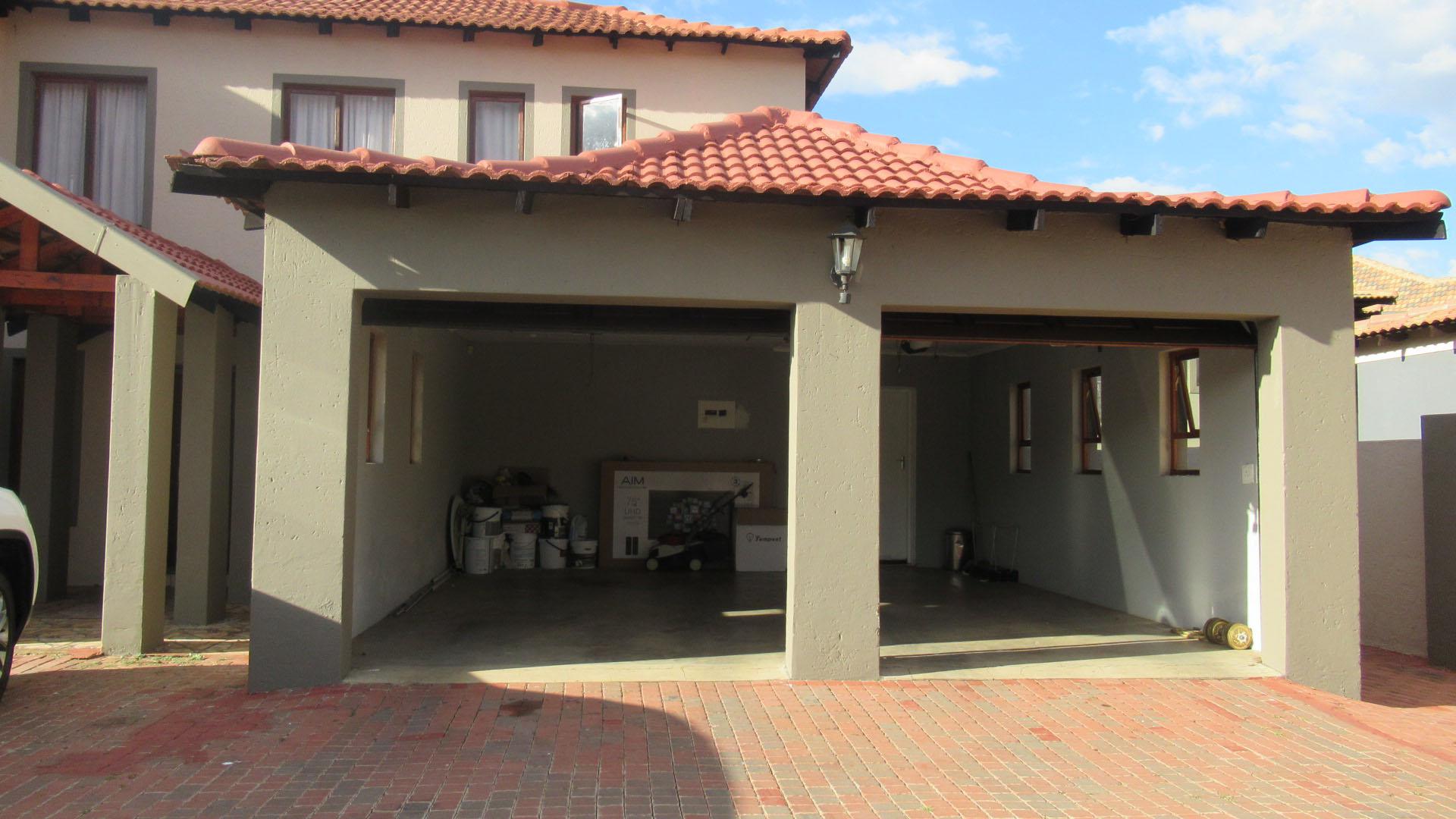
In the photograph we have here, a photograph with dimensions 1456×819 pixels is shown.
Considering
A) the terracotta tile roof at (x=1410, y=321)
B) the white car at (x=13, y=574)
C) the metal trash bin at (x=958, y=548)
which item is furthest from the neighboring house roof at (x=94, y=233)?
the terracotta tile roof at (x=1410, y=321)

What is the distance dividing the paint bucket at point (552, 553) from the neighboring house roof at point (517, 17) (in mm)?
6197

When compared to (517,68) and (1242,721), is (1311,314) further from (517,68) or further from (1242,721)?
(517,68)

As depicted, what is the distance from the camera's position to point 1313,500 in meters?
7.21

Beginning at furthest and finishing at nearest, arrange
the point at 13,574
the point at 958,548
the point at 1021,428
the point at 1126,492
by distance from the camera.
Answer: the point at 958,548 → the point at 1021,428 → the point at 1126,492 → the point at 13,574

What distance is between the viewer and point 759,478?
13578 millimetres

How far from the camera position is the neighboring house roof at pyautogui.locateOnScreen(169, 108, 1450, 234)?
6316mm

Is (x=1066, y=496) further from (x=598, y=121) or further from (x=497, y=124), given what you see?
(x=497, y=124)

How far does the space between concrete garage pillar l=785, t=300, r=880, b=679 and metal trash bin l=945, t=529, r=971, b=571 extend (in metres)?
6.61

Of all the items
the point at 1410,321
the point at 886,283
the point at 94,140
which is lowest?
the point at 886,283

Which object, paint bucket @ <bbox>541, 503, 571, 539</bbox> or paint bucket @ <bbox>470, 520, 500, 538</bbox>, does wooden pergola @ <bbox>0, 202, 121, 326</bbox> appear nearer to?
paint bucket @ <bbox>470, 520, 500, 538</bbox>

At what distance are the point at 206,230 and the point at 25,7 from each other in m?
3.09

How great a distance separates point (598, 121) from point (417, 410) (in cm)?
423

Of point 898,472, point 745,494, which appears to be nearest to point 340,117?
point 745,494

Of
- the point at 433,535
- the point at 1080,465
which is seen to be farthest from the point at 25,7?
the point at 1080,465
